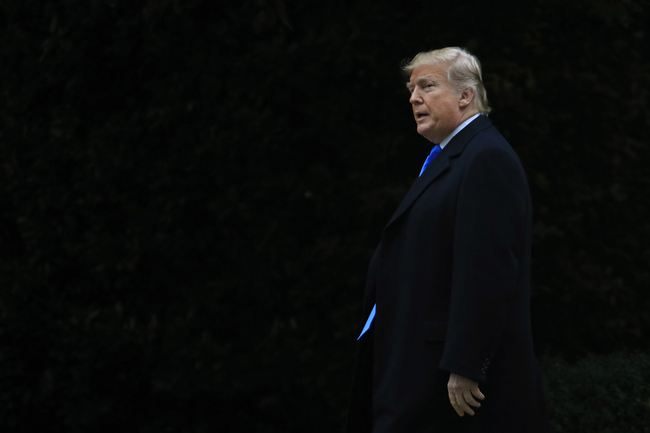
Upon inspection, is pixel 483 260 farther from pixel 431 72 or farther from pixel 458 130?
pixel 431 72

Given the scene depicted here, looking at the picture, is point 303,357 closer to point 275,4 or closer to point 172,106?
point 172,106

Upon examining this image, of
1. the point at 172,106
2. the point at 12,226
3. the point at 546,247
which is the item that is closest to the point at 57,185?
the point at 12,226

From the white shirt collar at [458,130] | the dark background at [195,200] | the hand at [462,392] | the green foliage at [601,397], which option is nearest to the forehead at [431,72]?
the white shirt collar at [458,130]

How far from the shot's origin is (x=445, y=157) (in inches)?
113

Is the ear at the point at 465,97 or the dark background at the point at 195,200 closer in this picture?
the ear at the point at 465,97

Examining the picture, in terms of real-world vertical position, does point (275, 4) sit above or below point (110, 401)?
above

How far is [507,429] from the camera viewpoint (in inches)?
105

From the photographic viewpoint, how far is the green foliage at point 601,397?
425 centimetres

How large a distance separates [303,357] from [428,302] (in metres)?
2.20

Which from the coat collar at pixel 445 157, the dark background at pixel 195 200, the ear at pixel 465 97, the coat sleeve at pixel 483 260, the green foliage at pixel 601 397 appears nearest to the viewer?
the coat sleeve at pixel 483 260

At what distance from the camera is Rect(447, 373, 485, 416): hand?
101 inches

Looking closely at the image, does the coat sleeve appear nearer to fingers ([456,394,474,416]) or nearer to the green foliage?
fingers ([456,394,474,416])

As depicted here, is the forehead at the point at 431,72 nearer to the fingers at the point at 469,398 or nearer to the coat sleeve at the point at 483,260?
the coat sleeve at the point at 483,260

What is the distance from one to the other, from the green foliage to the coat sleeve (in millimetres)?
1932
